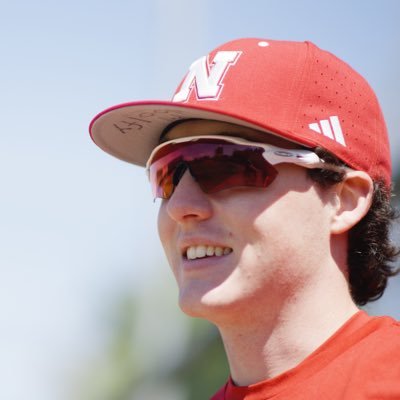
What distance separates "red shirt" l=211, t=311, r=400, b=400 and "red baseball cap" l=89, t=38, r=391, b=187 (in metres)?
0.56

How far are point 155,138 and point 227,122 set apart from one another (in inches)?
18.5

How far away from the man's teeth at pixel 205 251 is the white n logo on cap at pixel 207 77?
500 millimetres

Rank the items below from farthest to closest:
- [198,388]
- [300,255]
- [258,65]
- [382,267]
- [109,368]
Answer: [109,368] → [198,388] → [382,267] → [258,65] → [300,255]

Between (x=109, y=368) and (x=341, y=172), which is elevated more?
(x=341, y=172)

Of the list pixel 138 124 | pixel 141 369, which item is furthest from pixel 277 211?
pixel 141 369

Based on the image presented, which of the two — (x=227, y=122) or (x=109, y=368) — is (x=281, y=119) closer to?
(x=227, y=122)

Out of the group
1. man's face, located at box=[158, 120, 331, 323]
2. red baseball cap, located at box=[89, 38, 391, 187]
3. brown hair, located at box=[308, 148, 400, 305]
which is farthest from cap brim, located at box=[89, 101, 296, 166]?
brown hair, located at box=[308, 148, 400, 305]

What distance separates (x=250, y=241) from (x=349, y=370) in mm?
500

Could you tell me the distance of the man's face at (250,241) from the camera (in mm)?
2779

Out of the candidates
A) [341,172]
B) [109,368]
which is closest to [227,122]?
[341,172]

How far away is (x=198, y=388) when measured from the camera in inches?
334

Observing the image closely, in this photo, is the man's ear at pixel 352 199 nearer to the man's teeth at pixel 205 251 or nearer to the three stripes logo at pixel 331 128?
the three stripes logo at pixel 331 128

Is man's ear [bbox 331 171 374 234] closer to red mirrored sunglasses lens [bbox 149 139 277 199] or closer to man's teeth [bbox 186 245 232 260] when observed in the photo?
red mirrored sunglasses lens [bbox 149 139 277 199]

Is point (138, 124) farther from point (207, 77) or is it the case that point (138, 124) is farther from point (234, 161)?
point (234, 161)
